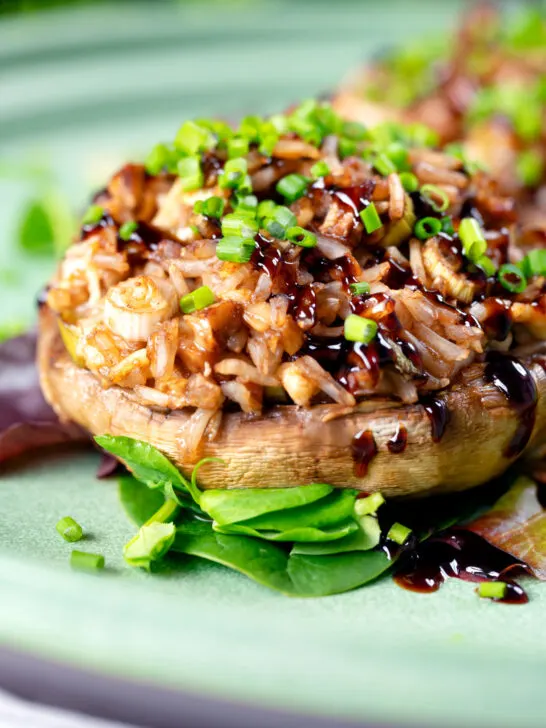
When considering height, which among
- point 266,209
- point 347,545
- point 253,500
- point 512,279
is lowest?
point 347,545

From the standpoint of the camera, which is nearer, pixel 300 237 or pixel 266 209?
pixel 300 237

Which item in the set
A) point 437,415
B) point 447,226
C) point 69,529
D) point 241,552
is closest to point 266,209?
point 447,226

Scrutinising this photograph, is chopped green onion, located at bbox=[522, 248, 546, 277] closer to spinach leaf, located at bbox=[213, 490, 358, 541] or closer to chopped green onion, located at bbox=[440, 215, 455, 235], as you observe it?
chopped green onion, located at bbox=[440, 215, 455, 235]

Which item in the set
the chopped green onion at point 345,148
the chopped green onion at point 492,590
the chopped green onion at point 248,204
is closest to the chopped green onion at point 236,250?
the chopped green onion at point 248,204

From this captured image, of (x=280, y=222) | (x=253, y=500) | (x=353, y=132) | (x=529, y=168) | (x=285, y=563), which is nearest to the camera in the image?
(x=285, y=563)

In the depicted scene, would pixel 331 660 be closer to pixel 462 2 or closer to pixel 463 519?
pixel 463 519

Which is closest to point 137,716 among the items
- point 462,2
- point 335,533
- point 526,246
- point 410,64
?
point 335,533

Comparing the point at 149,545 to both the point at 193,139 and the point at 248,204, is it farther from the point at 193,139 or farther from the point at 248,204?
the point at 193,139
